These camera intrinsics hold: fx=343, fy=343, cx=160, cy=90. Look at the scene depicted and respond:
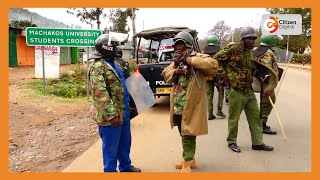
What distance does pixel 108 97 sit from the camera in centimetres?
379

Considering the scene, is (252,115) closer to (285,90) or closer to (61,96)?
(61,96)

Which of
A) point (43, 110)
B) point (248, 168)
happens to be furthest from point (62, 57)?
point (248, 168)

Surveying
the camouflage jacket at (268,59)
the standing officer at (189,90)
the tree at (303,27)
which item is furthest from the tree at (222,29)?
the standing officer at (189,90)

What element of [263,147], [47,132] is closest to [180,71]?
[263,147]

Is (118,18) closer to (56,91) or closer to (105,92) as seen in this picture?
(56,91)

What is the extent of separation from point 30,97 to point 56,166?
5597 mm

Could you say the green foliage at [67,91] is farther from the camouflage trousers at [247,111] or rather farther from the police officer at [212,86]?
the camouflage trousers at [247,111]

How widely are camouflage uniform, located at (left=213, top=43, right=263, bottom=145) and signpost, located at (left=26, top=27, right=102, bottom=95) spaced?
5.46m

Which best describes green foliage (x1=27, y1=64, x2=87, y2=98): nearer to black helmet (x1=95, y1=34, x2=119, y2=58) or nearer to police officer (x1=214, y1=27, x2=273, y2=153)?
police officer (x1=214, y1=27, x2=273, y2=153)

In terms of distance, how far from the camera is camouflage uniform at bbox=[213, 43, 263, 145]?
5.15m

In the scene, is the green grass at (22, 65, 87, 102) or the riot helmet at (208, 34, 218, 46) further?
the green grass at (22, 65, 87, 102)

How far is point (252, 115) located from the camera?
534 centimetres

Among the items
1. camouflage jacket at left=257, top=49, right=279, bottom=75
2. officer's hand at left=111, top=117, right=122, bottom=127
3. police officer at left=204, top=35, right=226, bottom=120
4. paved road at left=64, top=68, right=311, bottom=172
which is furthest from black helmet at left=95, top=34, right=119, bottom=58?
police officer at left=204, top=35, right=226, bottom=120

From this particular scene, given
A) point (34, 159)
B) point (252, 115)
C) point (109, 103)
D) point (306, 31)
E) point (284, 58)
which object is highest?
point (306, 31)
